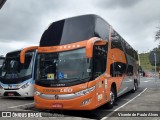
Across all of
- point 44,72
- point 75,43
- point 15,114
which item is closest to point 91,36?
point 75,43

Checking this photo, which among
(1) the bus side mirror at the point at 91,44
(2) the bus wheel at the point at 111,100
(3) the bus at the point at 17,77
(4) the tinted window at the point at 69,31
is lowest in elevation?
(2) the bus wheel at the point at 111,100

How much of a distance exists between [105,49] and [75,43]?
1686 mm

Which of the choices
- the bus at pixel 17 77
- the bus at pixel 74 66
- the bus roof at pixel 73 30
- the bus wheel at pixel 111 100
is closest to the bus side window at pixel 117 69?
the bus at pixel 74 66

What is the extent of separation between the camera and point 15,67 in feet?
49.2

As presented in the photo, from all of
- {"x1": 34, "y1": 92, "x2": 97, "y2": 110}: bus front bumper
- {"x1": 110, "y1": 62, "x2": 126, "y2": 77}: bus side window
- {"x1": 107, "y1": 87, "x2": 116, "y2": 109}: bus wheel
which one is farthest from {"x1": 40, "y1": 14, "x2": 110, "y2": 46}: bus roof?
{"x1": 107, "y1": 87, "x2": 116, "y2": 109}: bus wheel

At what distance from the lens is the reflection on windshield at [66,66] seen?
9.80 metres

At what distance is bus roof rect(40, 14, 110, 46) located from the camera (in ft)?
34.2

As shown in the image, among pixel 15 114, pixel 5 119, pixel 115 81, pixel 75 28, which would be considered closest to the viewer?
pixel 5 119

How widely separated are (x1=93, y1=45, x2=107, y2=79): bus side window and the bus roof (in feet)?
1.75

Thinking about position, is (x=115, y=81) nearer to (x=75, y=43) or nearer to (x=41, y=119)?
(x=75, y=43)

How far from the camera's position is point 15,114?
9.41 meters

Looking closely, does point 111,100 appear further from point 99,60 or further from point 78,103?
point 78,103

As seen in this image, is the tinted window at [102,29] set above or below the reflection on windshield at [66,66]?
above

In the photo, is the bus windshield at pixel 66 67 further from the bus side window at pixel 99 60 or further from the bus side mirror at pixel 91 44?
the bus side mirror at pixel 91 44
